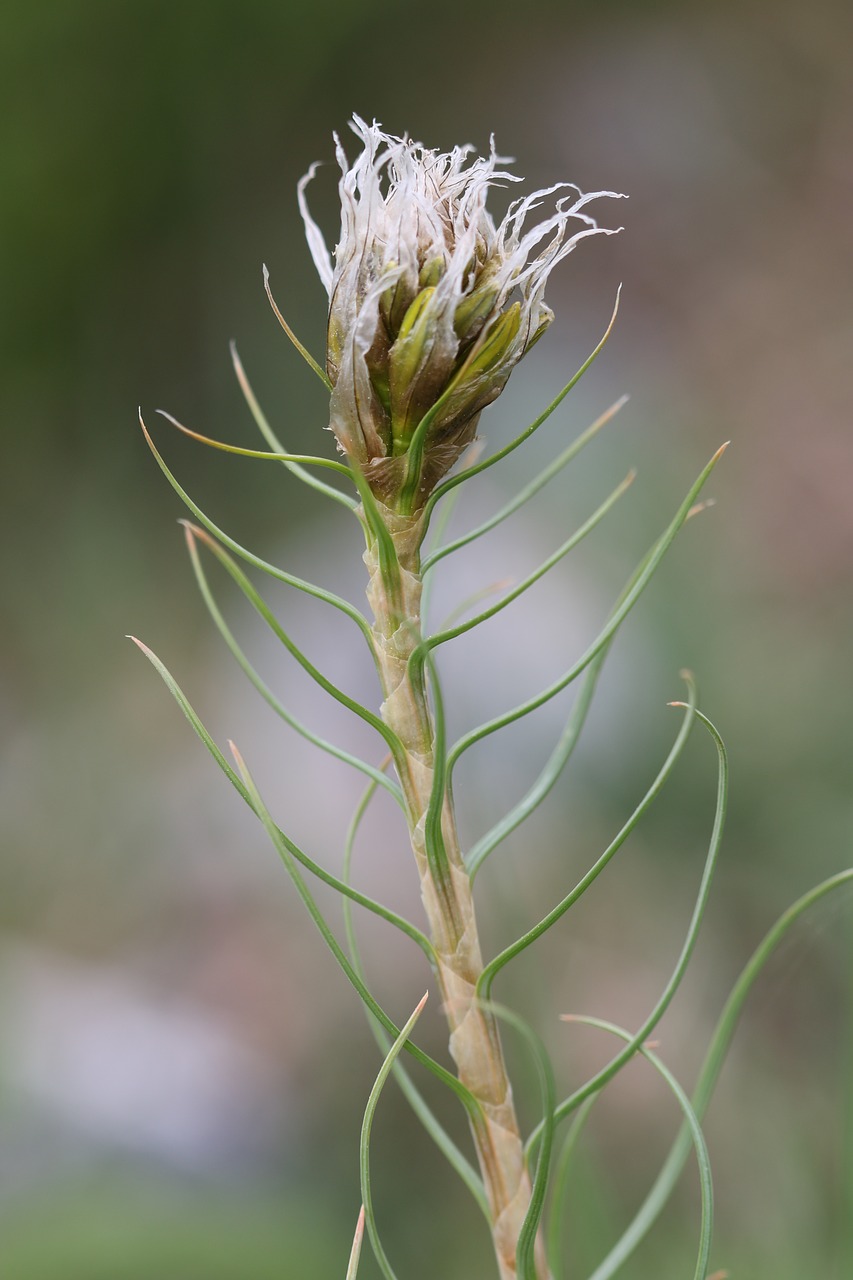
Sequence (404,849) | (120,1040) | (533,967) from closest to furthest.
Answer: (533,967) < (120,1040) < (404,849)

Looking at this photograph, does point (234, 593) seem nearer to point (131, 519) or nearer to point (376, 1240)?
point (131, 519)

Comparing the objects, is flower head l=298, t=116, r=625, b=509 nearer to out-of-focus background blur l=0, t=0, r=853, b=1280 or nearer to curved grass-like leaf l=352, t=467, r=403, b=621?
curved grass-like leaf l=352, t=467, r=403, b=621

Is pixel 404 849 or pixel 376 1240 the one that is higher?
pixel 376 1240

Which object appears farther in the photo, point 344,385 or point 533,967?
point 533,967

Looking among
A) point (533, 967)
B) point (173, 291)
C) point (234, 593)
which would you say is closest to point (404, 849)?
point (234, 593)

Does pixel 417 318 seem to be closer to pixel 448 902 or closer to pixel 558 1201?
pixel 448 902

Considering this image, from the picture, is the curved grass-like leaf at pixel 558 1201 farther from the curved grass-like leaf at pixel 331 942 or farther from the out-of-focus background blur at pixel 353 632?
the out-of-focus background blur at pixel 353 632

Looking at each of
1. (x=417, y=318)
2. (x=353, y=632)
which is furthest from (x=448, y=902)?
(x=353, y=632)

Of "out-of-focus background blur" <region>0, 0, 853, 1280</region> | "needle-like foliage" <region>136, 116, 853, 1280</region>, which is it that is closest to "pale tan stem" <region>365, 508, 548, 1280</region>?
"needle-like foliage" <region>136, 116, 853, 1280</region>
